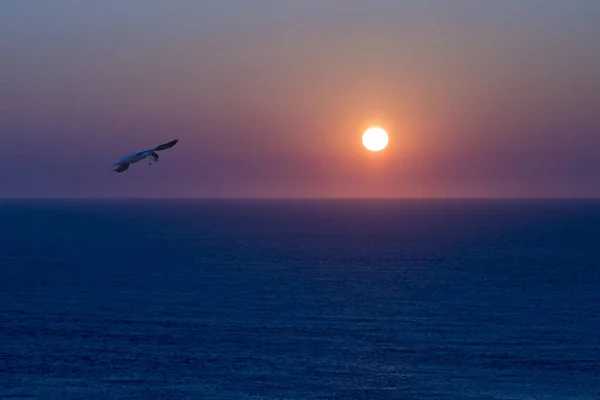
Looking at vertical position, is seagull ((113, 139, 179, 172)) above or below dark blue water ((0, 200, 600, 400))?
above

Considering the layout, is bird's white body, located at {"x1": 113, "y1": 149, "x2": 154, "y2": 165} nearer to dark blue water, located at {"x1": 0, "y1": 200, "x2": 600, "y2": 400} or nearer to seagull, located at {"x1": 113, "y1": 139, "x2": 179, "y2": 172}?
seagull, located at {"x1": 113, "y1": 139, "x2": 179, "y2": 172}

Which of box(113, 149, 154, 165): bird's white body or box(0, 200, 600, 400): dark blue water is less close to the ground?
box(113, 149, 154, 165): bird's white body

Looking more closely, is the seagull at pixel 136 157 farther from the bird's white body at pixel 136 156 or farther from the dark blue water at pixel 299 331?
the dark blue water at pixel 299 331

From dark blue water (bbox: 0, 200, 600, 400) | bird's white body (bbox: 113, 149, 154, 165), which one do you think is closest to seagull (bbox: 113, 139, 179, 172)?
bird's white body (bbox: 113, 149, 154, 165)

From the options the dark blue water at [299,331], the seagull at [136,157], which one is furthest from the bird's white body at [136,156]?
the dark blue water at [299,331]

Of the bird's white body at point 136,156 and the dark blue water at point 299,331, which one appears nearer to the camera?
the bird's white body at point 136,156

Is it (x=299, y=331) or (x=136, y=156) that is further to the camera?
(x=299, y=331)

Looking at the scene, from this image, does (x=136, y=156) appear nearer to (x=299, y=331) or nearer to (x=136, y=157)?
(x=136, y=157)

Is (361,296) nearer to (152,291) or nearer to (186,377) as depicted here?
(152,291)

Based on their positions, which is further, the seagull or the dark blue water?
the dark blue water

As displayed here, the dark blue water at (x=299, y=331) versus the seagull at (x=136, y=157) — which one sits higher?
the seagull at (x=136, y=157)

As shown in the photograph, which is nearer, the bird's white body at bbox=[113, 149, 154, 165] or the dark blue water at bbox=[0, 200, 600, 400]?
the bird's white body at bbox=[113, 149, 154, 165]

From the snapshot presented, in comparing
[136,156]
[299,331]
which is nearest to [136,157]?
[136,156]

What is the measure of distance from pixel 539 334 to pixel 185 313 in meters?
39.5
